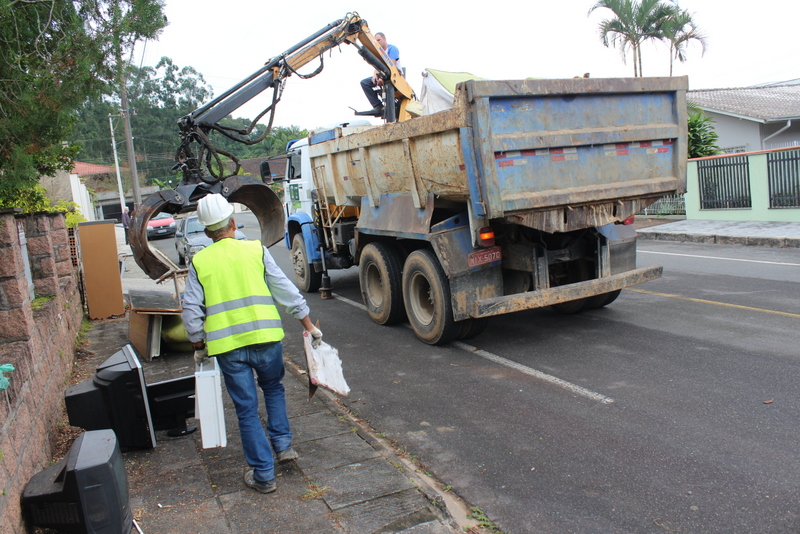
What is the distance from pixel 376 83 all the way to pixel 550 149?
476 centimetres

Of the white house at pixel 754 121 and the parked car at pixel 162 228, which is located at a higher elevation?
the white house at pixel 754 121

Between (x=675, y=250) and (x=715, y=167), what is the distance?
546 cm

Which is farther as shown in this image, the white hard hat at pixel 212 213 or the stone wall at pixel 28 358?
the white hard hat at pixel 212 213

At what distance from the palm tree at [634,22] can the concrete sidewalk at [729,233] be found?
790 cm

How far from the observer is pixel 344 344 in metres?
7.43

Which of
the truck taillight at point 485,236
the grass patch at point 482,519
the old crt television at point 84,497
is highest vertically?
the truck taillight at point 485,236

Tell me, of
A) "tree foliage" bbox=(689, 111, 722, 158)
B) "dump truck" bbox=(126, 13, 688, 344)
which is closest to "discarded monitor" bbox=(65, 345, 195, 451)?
"dump truck" bbox=(126, 13, 688, 344)

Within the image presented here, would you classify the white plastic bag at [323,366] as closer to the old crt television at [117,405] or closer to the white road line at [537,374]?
the old crt television at [117,405]

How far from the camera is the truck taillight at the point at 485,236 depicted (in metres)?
6.25

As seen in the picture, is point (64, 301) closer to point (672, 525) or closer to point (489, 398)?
point (489, 398)

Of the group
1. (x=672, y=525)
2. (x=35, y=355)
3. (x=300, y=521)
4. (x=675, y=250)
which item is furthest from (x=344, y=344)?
Answer: (x=675, y=250)

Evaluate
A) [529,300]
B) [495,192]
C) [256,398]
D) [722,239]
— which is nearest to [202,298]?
[256,398]

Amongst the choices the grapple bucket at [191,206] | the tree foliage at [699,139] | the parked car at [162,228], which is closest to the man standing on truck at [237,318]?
the grapple bucket at [191,206]

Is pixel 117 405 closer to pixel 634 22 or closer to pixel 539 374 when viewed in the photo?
pixel 539 374
